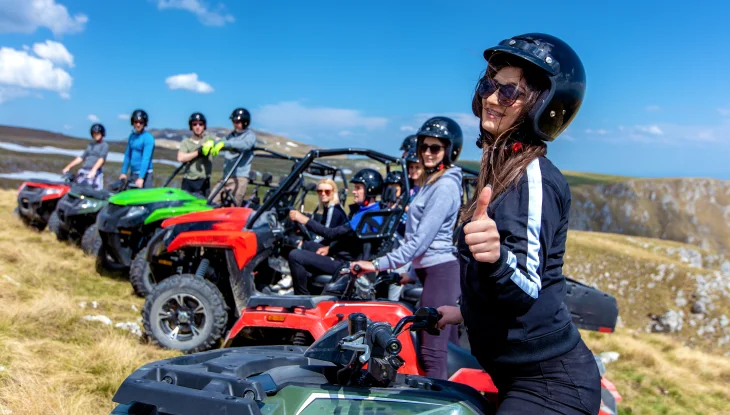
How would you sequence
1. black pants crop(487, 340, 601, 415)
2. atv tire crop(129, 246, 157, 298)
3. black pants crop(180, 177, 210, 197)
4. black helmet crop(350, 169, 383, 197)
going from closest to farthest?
black pants crop(487, 340, 601, 415)
atv tire crop(129, 246, 157, 298)
black helmet crop(350, 169, 383, 197)
black pants crop(180, 177, 210, 197)

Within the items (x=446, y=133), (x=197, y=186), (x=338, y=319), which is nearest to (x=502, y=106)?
(x=446, y=133)

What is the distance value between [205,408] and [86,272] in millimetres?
7571

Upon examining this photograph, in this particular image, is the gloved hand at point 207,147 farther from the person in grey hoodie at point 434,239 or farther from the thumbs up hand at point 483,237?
the thumbs up hand at point 483,237

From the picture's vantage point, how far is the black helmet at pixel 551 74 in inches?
78.5

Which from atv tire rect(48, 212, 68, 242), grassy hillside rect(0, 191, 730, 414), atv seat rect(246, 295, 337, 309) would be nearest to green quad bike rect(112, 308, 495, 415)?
grassy hillside rect(0, 191, 730, 414)

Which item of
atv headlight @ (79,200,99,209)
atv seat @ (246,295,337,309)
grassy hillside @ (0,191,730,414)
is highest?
atv headlight @ (79,200,99,209)

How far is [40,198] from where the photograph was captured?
10.8 meters

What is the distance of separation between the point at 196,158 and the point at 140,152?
5.08 ft

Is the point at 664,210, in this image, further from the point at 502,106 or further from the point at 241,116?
the point at 502,106

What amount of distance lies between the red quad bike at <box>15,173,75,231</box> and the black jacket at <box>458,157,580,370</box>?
1059 centimetres

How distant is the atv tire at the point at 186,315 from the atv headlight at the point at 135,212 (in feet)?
8.26

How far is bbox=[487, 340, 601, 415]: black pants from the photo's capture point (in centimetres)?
193

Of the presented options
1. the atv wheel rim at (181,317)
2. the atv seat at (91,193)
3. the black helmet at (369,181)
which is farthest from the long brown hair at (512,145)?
the atv seat at (91,193)

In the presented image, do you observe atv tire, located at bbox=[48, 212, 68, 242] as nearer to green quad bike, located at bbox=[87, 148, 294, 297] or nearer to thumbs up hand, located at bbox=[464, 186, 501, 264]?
green quad bike, located at bbox=[87, 148, 294, 297]
